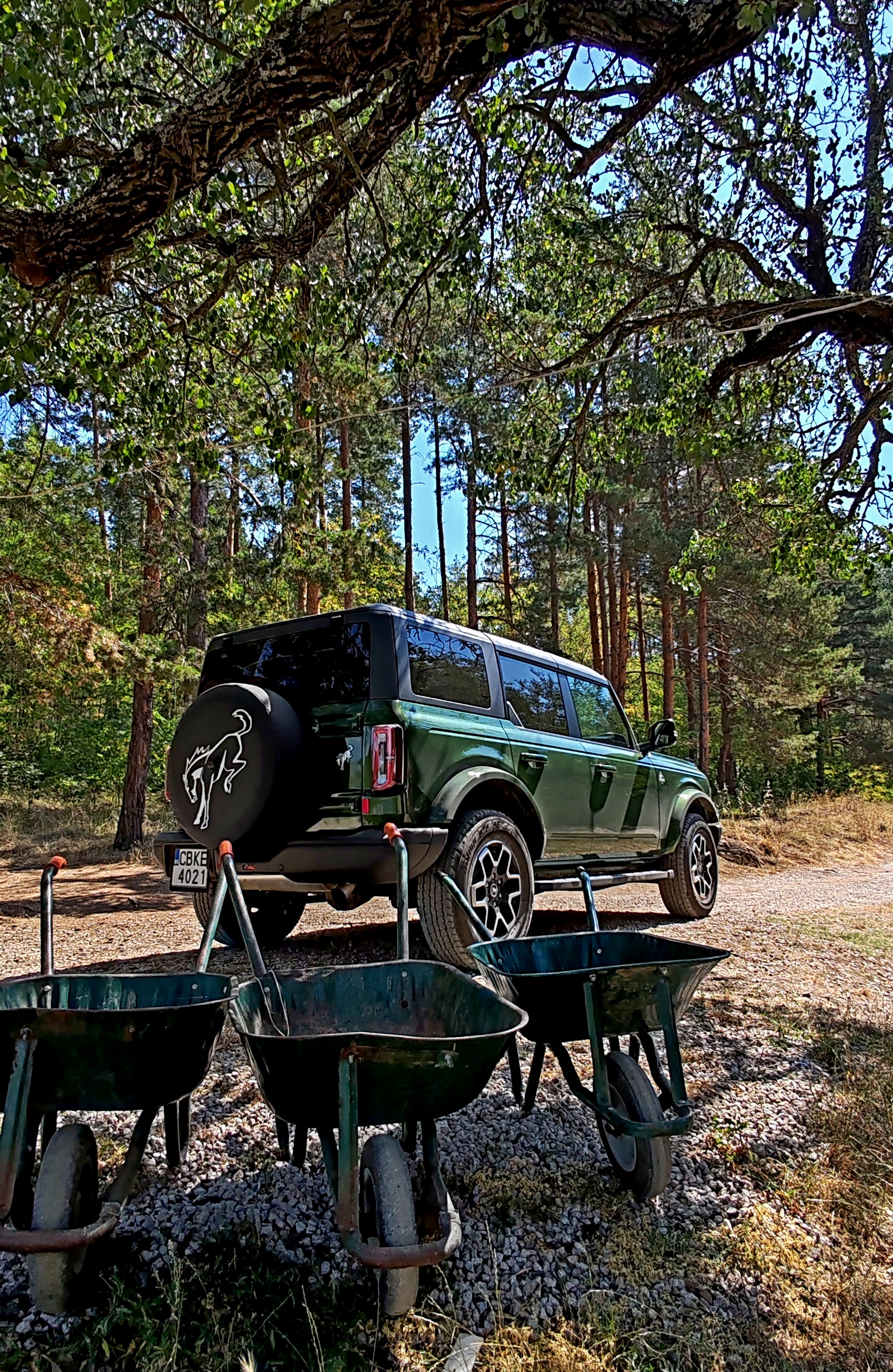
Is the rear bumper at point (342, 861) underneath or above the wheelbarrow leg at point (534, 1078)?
above

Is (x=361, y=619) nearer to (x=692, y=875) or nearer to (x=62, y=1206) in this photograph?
(x=62, y=1206)

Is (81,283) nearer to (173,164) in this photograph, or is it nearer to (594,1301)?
(173,164)

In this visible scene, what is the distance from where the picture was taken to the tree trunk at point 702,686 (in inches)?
752

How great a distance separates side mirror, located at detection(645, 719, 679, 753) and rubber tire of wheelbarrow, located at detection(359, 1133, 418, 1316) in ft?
16.5

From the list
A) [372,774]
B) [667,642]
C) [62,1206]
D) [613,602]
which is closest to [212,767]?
[372,774]

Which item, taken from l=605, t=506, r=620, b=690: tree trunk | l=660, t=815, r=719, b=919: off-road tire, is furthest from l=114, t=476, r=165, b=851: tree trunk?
l=605, t=506, r=620, b=690: tree trunk

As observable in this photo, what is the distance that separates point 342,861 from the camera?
158 inches

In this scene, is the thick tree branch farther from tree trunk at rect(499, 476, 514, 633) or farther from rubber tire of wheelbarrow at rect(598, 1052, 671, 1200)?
tree trunk at rect(499, 476, 514, 633)

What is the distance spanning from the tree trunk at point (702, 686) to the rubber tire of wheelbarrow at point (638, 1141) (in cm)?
1725

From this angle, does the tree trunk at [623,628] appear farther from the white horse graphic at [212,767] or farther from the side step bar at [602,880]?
the white horse graphic at [212,767]

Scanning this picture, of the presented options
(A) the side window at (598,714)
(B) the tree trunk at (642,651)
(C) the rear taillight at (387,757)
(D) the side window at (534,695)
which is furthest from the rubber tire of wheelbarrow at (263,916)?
(B) the tree trunk at (642,651)

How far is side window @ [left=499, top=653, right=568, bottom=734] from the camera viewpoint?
549 cm

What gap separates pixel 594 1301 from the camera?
1898 mm

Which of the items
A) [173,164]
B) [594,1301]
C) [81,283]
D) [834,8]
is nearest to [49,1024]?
[594,1301]
